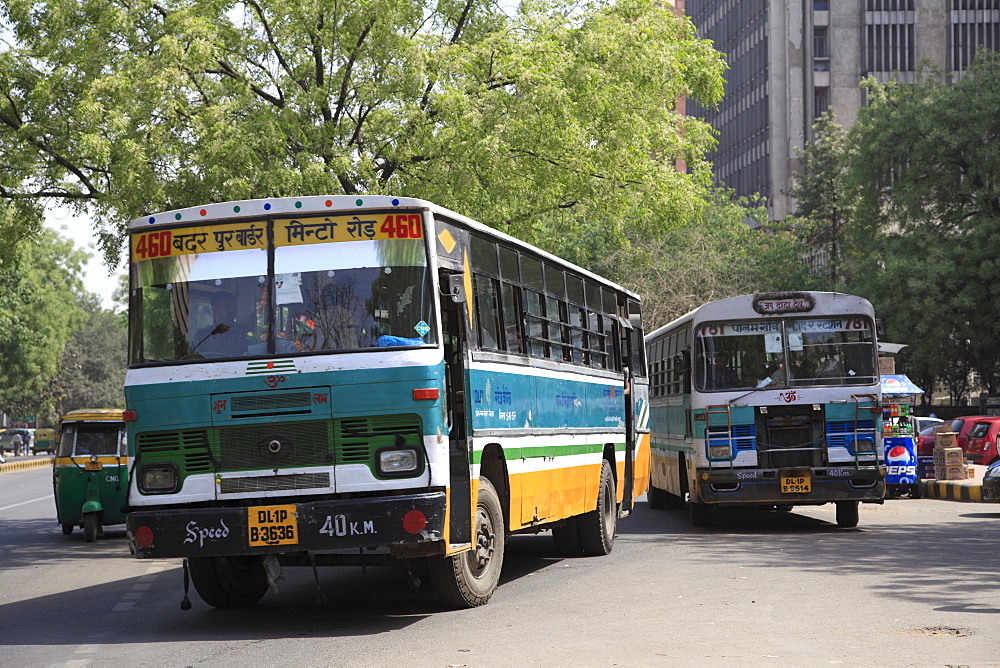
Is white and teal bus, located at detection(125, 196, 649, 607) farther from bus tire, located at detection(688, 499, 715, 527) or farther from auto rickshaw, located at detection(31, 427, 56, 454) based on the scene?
auto rickshaw, located at detection(31, 427, 56, 454)

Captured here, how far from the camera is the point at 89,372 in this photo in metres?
116

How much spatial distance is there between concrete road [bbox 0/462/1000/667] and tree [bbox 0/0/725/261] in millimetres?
5205

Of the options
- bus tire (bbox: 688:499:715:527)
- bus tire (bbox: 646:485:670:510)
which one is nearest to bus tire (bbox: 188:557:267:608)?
bus tire (bbox: 688:499:715:527)

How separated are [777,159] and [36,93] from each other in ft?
260

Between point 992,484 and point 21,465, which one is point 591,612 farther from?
point 21,465

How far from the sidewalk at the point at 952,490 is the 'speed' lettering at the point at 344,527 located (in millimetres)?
17358

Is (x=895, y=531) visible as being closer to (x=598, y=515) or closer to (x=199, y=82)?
(x=598, y=515)

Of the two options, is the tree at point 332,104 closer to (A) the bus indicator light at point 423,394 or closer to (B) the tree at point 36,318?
(A) the bus indicator light at point 423,394

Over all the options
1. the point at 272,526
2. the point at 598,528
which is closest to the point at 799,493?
the point at 598,528

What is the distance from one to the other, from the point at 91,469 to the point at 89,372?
99.9 m

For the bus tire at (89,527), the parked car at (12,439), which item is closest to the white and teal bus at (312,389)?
the bus tire at (89,527)

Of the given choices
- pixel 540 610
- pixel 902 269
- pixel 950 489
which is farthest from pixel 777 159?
pixel 540 610

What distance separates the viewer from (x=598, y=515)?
15367mm

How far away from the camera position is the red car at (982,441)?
37.9 meters
